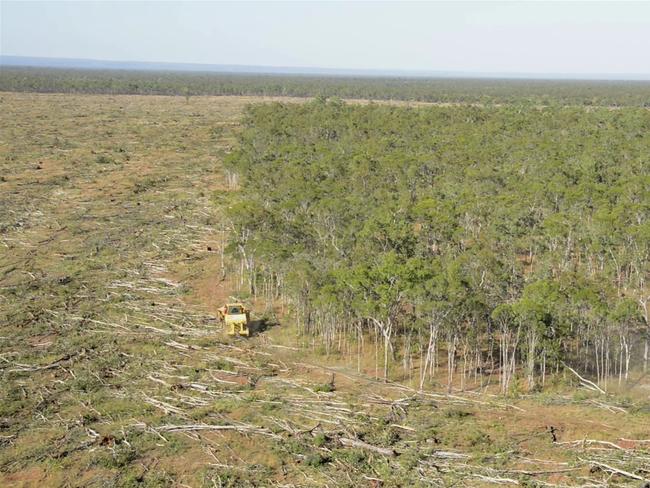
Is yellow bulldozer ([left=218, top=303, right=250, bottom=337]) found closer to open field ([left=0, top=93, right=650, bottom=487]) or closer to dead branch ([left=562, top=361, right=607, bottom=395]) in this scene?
open field ([left=0, top=93, right=650, bottom=487])

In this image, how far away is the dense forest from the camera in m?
26.1

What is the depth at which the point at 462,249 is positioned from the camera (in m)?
36.5

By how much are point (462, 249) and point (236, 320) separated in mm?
13752

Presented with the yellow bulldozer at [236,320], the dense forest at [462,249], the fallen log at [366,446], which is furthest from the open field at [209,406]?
the dense forest at [462,249]

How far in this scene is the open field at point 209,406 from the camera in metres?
19.4

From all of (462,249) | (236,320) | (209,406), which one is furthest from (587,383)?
(236,320)

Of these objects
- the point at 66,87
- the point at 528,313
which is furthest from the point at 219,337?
the point at 66,87

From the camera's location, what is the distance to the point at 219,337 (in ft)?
99.4

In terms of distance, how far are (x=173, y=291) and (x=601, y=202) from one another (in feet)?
83.7

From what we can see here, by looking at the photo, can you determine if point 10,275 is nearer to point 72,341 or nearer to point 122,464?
point 72,341

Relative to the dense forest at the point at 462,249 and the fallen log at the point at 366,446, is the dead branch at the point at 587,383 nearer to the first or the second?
the dense forest at the point at 462,249

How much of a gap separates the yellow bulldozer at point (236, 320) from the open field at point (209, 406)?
0.51 metres

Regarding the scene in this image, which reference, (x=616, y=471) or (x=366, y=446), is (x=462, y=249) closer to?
(x=366, y=446)

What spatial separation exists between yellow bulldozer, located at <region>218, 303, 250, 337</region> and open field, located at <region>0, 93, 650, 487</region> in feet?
1.66
